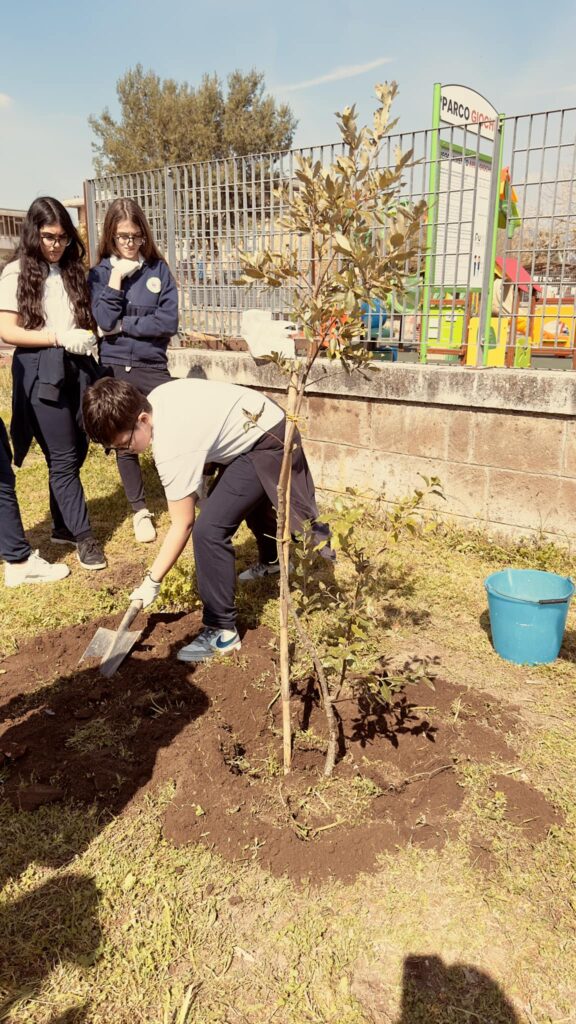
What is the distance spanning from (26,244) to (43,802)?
3165 mm

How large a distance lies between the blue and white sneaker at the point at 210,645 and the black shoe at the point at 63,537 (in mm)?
2017

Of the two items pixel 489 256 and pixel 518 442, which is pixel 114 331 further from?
pixel 518 442

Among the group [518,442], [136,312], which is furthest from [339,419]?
[136,312]

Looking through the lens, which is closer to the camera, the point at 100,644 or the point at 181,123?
the point at 100,644

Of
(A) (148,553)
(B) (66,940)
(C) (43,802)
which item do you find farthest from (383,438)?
(B) (66,940)

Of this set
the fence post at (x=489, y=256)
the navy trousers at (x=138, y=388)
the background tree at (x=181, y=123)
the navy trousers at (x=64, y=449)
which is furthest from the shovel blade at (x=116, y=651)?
the background tree at (x=181, y=123)

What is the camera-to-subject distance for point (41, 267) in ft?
14.0

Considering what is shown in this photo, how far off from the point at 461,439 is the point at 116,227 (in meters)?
2.66

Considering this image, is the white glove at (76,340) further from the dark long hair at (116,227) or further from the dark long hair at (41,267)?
the dark long hair at (116,227)

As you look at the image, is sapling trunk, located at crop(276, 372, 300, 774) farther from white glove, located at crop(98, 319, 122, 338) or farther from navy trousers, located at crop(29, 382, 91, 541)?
white glove, located at crop(98, 319, 122, 338)

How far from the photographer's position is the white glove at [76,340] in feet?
14.1

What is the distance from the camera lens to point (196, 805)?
2.48 meters

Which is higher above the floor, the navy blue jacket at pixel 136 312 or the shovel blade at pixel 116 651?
the navy blue jacket at pixel 136 312

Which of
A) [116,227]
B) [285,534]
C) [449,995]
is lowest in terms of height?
[449,995]
